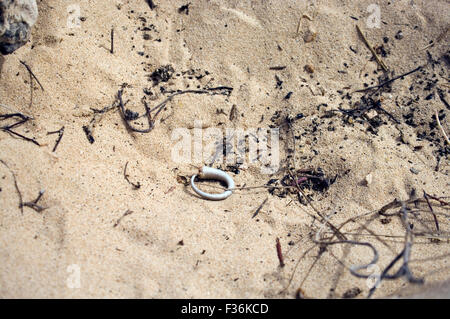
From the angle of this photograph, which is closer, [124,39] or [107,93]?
[107,93]

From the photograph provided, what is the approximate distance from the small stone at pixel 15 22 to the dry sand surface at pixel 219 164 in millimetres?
87

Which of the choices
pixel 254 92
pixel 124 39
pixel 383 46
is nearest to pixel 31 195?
pixel 124 39

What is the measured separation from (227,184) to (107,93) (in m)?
1.26

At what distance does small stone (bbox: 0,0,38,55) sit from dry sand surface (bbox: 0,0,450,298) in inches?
3.4

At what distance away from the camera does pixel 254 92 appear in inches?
123

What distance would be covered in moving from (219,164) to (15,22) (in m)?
1.94

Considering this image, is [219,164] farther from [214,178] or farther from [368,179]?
[368,179]

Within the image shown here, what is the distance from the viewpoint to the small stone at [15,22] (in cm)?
257

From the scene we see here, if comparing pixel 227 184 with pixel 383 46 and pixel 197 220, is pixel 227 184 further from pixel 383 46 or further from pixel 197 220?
pixel 383 46

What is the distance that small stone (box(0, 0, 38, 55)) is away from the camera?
2566 mm

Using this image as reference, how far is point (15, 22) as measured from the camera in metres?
2.67

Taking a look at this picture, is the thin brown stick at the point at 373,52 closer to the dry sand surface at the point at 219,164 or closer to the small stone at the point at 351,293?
the dry sand surface at the point at 219,164

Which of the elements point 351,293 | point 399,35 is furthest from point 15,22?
point 399,35
